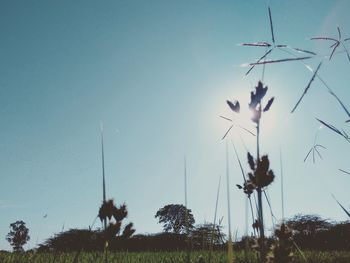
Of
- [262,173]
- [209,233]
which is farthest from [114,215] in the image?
[209,233]

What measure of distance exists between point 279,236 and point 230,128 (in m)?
0.56

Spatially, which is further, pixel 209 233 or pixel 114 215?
pixel 209 233

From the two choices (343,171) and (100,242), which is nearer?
(100,242)

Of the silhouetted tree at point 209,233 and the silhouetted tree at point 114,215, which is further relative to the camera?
the silhouetted tree at point 209,233

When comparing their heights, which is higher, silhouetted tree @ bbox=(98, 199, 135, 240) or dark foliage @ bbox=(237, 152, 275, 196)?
dark foliage @ bbox=(237, 152, 275, 196)

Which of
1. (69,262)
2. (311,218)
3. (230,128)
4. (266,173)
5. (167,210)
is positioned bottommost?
(69,262)

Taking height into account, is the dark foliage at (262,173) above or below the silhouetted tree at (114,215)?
above

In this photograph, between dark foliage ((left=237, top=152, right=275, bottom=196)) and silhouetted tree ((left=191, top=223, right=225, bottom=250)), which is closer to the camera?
dark foliage ((left=237, top=152, right=275, bottom=196))

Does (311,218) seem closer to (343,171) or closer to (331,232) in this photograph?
(331,232)

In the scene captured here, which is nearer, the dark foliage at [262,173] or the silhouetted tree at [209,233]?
the dark foliage at [262,173]

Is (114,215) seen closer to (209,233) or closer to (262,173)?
(262,173)

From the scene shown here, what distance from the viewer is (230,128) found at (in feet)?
5.47

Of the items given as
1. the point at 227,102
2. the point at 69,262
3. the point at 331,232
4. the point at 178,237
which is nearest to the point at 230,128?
the point at 227,102

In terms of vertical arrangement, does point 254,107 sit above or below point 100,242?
above
